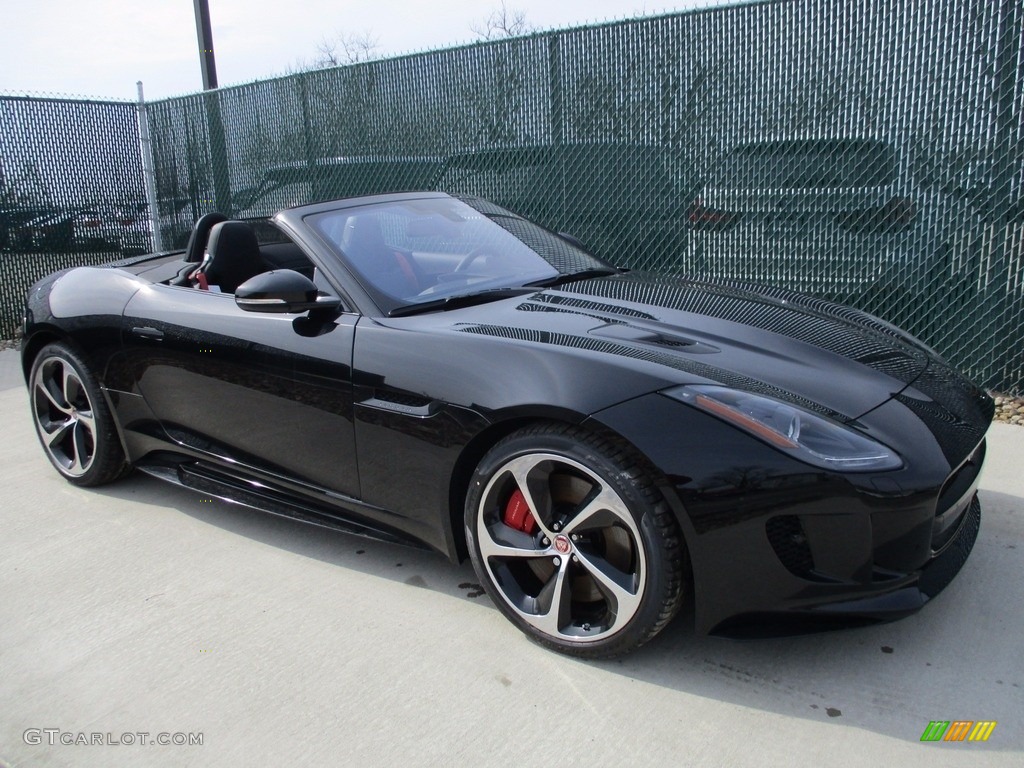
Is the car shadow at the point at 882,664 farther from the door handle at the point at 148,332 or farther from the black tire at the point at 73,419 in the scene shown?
the black tire at the point at 73,419

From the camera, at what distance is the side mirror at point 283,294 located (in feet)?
9.37

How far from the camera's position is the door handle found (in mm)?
3463

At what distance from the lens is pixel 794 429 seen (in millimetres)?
2197

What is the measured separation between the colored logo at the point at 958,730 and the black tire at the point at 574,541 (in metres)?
0.69

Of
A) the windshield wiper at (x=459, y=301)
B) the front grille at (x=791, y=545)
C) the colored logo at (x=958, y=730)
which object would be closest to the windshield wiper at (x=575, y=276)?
the windshield wiper at (x=459, y=301)

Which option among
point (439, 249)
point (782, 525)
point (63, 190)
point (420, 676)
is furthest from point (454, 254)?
point (63, 190)

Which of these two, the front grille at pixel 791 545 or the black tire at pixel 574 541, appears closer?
the front grille at pixel 791 545

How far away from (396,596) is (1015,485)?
276cm

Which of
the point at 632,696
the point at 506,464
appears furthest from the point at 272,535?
the point at 632,696

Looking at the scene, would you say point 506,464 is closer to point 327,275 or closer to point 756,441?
point 756,441

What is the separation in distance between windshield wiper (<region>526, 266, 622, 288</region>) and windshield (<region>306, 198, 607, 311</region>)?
0.03m

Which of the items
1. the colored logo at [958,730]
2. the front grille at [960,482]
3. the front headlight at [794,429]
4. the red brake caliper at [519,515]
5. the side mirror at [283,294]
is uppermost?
the side mirror at [283,294]

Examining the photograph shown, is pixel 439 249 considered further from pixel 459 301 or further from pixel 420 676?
pixel 420 676

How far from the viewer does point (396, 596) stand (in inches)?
116
